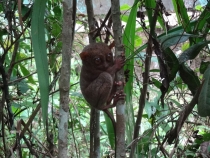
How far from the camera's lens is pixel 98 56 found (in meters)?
2.10

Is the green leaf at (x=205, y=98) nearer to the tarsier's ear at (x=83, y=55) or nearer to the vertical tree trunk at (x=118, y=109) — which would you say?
the vertical tree trunk at (x=118, y=109)

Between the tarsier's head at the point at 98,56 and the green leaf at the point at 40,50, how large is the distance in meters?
0.84

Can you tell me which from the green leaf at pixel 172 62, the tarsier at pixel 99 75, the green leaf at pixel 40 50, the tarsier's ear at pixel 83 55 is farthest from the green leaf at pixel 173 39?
the tarsier's ear at pixel 83 55

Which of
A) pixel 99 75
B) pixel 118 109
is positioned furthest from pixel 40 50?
pixel 99 75

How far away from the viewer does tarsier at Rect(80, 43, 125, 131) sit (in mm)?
2029

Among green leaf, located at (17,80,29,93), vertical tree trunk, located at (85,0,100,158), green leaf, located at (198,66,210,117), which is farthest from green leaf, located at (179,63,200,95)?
green leaf, located at (17,80,29,93)

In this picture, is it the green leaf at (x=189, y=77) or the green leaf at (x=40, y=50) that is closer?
the green leaf at (x=40, y=50)

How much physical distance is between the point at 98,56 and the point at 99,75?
0.17 meters

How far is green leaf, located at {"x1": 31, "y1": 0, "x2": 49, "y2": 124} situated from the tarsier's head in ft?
2.75

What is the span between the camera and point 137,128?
1713mm

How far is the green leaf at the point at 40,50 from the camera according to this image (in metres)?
1.18

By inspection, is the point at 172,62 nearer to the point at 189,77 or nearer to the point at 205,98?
the point at 189,77

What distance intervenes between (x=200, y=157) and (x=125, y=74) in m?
0.70

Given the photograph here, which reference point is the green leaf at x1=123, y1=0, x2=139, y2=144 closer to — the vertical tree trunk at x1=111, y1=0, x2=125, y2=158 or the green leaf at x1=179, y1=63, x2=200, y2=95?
the vertical tree trunk at x1=111, y1=0, x2=125, y2=158
